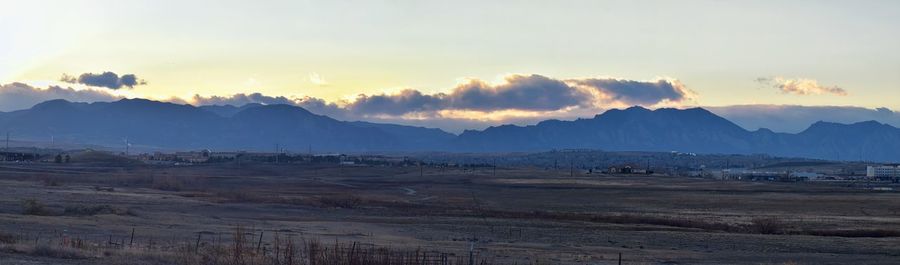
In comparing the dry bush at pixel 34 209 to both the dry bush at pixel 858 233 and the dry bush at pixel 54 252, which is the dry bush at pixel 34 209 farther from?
the dry bush at pixel 858 233

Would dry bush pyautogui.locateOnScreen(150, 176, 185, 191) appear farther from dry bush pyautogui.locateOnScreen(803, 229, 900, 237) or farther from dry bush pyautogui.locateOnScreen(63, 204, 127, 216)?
dry bush pyautogui.locateOnScreen(803, 229, 900, 237)

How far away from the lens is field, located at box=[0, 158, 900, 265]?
3481 cm

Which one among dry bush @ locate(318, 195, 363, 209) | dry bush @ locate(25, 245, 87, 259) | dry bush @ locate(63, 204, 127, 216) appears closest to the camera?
dry bush @ locate(25, 245, 87, 259)

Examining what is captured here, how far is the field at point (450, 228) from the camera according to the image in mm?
34812

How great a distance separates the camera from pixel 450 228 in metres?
58.5

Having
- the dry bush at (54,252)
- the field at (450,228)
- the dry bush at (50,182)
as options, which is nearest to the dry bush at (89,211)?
the field at (450,228)

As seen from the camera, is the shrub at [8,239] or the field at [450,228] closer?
the shrub at [8,239]

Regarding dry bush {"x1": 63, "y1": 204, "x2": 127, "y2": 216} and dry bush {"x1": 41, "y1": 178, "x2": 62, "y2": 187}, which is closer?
dry bush {"x1": 63, "y1": 204, "x2": 127, "y2": 216}

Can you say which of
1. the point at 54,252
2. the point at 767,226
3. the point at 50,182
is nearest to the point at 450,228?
the point at 767,226

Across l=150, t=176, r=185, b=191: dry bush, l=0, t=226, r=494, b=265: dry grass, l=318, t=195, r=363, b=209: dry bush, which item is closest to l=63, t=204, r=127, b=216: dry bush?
l=0, t=226, r=494, b=265: dry grass

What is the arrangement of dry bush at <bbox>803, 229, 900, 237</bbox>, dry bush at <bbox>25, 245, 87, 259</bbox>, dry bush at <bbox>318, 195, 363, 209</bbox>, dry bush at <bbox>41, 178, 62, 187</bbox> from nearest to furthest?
dry bush at <bbox>25, 245, 87, 259</bbox>
dry bush at <bbox>803, 229, 900, 237</bbox>
dry bush at <bbox>318, 195, 363, 209</bbox>
dry bush at <bbox>41, 178, 62, 187</bbox>

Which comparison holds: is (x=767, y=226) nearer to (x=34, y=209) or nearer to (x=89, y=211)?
(x=89, y=211)

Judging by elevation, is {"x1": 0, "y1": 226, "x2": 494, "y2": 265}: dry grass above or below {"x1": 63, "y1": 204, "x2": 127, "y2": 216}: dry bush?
above

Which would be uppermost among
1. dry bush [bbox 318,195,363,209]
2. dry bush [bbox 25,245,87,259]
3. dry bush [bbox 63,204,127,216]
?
dry bush [bbox 25,245,87,259]
